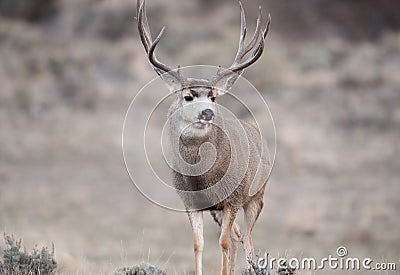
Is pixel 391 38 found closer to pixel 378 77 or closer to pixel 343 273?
pixel 378 77

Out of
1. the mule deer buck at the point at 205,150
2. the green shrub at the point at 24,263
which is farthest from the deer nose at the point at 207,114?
the green shrub at the point at 24,263

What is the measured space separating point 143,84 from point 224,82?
20.0 meters

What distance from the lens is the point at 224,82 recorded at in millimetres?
8312

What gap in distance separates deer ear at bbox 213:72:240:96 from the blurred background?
8.22 ft

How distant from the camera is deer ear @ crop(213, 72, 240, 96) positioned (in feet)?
26.9

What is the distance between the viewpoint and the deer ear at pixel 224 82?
821cm

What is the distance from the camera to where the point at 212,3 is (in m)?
38.4

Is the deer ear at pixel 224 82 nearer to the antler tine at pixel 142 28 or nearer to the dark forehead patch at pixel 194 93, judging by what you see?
the dark forehead patch at pixel 194 93

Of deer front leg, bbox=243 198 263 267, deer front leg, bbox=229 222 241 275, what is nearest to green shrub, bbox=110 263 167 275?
deer front leg, bbox=229 222 241 275

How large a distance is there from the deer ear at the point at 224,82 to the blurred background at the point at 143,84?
8.22ft

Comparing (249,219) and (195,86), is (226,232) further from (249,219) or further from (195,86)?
(195,86)

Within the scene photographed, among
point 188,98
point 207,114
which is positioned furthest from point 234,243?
point 188,98

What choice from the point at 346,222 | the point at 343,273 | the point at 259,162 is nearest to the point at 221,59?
the point at 346,222

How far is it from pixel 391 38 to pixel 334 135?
13189mm
